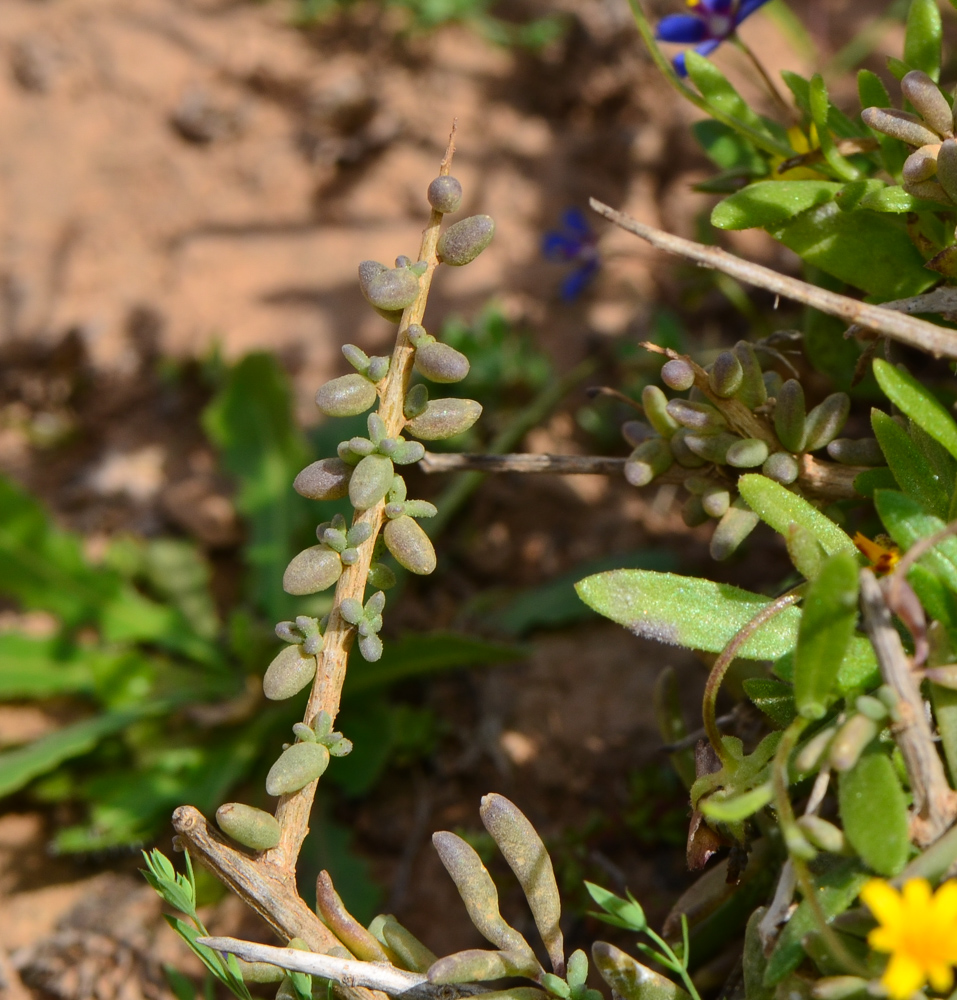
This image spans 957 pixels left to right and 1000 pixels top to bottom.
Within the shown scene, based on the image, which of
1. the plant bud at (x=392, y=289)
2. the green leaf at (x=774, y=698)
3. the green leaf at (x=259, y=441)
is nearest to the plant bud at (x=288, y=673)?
the plant bud at (x=392, y=289)

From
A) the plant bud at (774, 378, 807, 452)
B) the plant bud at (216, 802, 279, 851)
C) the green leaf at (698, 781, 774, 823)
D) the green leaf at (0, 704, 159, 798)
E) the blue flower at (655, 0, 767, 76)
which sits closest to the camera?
the green leaf at (698, 781, 774, 823)

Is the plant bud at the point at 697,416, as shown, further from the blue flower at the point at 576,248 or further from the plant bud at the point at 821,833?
the blue flower at the point at 576,248

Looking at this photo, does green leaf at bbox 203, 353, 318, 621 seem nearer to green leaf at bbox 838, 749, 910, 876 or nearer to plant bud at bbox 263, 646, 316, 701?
plant bud at bbox 263, 646, 316, 701

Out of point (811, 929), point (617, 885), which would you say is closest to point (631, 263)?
point (617, 885)

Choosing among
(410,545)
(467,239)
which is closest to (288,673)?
(410,545)

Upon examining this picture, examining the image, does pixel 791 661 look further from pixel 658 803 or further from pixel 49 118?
pixel 49 118

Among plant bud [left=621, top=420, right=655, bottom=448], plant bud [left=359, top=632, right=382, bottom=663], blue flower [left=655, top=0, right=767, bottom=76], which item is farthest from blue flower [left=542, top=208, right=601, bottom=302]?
plant bud [left=359, top=632, right=382, bottom=663]
